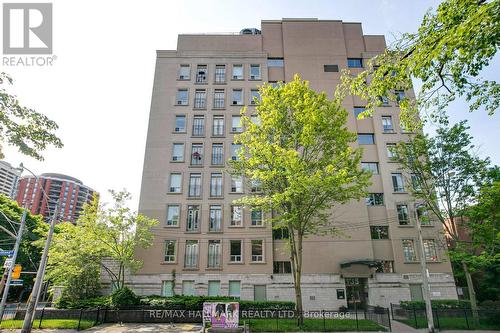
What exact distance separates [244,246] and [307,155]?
13044 millimetres

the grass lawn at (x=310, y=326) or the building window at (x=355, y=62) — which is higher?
the building window at (x=355, y=62)

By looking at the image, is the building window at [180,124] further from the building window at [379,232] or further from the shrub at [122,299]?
the building window at [379,232]

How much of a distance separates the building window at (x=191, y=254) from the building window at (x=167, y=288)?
216 cm

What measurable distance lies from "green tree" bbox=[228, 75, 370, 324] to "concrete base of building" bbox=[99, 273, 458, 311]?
9.11 meters

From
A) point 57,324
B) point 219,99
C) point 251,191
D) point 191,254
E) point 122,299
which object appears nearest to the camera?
point 57,324

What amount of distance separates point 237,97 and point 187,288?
840 inches

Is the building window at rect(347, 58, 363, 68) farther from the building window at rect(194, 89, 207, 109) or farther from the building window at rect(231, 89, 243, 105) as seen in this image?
the building window at rect(194, 89, 207, 109)

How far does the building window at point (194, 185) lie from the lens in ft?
98.9

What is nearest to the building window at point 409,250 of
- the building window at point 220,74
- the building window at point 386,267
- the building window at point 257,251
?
the building window at point 386,267

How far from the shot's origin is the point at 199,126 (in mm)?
32812

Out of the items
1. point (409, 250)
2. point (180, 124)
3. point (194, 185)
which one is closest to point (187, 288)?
point (194, 185)

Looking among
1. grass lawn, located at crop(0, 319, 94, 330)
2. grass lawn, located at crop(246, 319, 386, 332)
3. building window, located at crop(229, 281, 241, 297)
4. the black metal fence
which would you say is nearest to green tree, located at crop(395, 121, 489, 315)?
the black metal fence

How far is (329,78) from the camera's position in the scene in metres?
33.6

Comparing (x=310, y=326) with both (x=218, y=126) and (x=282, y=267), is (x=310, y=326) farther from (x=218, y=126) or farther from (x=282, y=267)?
(x=218, y=126)
